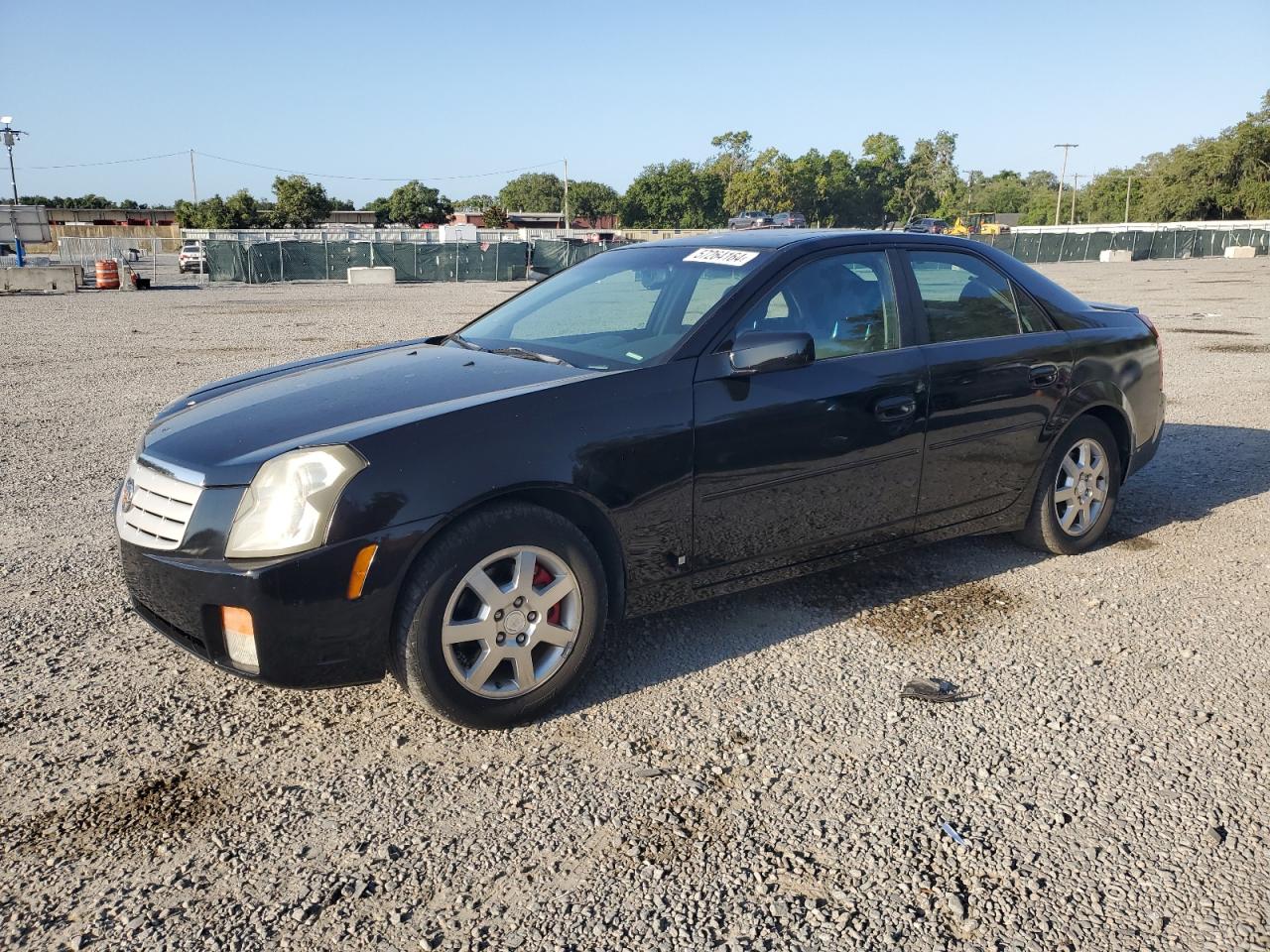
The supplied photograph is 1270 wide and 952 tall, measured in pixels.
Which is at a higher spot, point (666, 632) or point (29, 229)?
point (29, 229)

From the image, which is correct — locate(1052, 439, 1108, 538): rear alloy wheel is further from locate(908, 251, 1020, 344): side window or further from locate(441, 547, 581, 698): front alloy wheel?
locate(441, 547, 581, 698): front alloy wheel

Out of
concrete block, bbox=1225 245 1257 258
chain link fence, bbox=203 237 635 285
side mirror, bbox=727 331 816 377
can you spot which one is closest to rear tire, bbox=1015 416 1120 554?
side mirror, bbox=727 331 816 377

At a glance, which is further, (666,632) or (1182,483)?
(1182,483)

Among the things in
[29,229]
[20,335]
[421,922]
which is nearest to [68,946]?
[421,922]

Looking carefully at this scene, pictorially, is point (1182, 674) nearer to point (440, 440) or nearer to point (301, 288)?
point (440, 440)

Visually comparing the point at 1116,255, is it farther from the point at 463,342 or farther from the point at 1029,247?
the point at 463,342

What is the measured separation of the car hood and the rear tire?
253 cm

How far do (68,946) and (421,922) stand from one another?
0.79m

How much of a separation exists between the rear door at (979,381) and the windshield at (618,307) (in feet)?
3.14

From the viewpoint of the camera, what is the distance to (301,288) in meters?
32.8

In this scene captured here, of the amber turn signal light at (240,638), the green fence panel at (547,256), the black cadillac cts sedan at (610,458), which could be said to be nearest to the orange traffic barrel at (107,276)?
the green fence panel at (547,256)

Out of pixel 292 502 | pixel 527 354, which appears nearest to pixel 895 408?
pixel 527 354

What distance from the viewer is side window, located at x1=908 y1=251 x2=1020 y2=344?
443cm

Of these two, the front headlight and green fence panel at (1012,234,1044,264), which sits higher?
green fence panel at (1012,234,1044,264)
